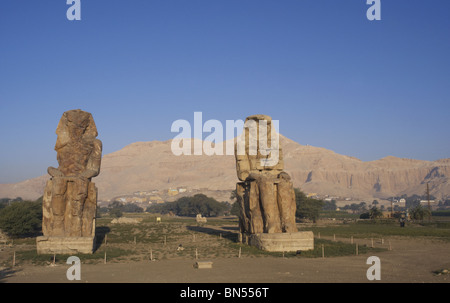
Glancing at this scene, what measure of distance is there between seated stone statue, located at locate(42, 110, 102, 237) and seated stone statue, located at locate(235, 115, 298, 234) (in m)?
7.77

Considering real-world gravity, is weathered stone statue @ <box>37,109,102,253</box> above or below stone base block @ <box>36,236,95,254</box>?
above

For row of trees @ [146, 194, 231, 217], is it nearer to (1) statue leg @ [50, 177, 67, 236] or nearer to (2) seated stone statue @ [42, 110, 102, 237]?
(2) seated stone statue @ [42, 110, 102, 237]

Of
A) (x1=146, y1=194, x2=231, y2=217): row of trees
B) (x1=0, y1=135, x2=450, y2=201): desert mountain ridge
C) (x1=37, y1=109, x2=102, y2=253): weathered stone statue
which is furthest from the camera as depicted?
(x1=0, y1=135, x2=450, y2=201): desert mountain ridge

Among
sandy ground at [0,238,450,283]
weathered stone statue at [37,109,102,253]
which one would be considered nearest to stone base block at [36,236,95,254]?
weathered stone statue at [37,109,102,253]

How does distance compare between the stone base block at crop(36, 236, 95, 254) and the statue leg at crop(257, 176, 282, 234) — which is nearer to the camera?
the stone base block at crop(36, 236, 95, 254)

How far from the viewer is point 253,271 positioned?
14812 mm

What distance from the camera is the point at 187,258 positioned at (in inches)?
747

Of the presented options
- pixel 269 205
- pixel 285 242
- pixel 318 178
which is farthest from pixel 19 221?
pixel 318 178

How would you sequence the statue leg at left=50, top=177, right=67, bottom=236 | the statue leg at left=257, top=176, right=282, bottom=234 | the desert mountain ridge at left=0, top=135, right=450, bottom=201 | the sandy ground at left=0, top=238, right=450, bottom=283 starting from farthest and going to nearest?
the desert mountain ridge at left=0, top=135, right=450, bottom=201, the statue leg at left=257, top=176, right=282, bottom=234, the statue leg at left=50, top=177, right=67, bottom=236, the sandy ground at left=0, top=238, right=450, bottom=283

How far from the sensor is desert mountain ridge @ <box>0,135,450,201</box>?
528ft

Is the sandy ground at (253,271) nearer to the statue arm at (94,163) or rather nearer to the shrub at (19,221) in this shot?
the statue arm at (94,163)

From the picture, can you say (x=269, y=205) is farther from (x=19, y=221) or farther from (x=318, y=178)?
(x=318, y=178)
